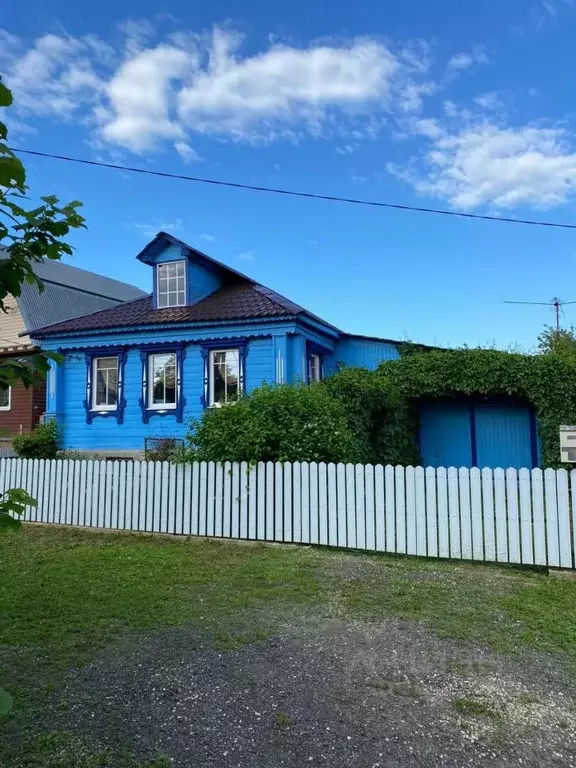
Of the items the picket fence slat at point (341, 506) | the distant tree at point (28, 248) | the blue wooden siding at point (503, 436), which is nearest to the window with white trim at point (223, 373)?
the blue wooden siding at point (503, 436)

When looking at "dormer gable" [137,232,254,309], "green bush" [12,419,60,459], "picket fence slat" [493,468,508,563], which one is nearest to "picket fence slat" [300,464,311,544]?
"picket fence slat" [493,468,508,563]

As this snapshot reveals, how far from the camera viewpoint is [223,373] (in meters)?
15.4

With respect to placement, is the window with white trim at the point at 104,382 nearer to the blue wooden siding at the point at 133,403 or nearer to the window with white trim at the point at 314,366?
the blue wooden siding at the point at 133,403

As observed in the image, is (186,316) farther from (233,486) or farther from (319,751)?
(319,751)

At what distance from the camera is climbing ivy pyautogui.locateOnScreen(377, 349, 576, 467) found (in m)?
13.4

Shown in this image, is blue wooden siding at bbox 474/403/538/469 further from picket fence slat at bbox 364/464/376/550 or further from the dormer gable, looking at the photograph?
the dormer gable

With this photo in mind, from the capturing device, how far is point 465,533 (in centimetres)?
696

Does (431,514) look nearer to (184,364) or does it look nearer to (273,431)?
(273,431)

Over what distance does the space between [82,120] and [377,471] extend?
9187 millimetres

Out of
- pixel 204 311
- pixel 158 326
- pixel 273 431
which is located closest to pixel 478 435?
pixel 204 311

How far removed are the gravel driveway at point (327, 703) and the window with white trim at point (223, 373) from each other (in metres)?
11.0

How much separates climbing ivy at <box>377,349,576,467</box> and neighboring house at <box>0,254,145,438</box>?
11.6m

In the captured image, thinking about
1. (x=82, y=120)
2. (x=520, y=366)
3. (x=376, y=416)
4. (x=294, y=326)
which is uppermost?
(x=82, y=120)

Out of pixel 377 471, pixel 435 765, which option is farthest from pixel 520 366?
pixel 435 765
